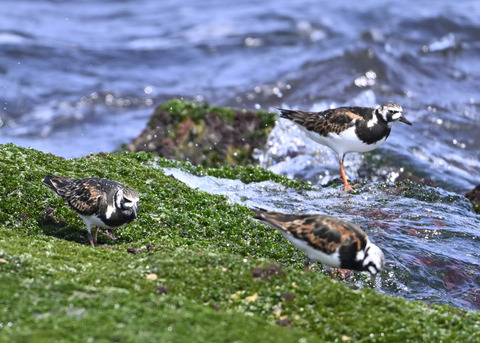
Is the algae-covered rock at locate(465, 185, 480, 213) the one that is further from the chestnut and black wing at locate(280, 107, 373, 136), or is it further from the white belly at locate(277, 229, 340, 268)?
the white belly at locate(277, 229, 340, 268)

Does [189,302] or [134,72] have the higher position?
[189,302]

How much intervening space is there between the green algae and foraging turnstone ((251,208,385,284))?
0.85 m

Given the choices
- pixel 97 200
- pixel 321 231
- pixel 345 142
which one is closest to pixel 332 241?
pixel 321 231

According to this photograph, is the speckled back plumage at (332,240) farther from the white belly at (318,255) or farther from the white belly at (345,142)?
the white belly at (345,142)

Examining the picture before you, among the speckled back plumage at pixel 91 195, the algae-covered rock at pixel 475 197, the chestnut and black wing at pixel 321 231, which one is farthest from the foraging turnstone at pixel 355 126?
the speckled back plumage at pixel 91 195

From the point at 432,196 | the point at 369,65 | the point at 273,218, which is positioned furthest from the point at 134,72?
the point at 273,218

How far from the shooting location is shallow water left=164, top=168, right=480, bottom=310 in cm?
1080

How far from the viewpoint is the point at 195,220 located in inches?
451

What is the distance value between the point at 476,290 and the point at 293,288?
420 cm

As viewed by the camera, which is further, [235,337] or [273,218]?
[273,218]

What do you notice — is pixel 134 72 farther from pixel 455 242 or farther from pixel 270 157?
pixel 455 242

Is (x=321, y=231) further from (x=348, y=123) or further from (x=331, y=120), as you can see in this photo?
(x=331, y=120)

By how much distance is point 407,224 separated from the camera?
12.5 meters

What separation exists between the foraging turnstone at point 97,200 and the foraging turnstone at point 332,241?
82.5 inches
